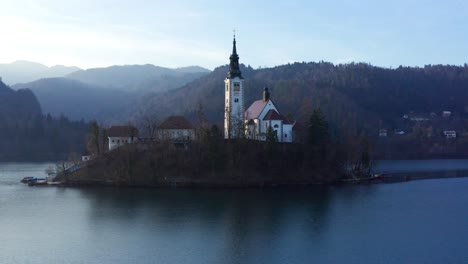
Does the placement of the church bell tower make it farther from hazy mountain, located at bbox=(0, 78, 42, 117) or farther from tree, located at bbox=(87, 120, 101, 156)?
hazy mountain, located at bbox=(0, 78, 42, 117)

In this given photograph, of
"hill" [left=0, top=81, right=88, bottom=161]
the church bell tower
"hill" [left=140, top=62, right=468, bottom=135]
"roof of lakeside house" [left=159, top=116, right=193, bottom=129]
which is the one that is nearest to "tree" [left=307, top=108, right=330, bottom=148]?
the church bell tower

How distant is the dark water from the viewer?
28719 millimetres

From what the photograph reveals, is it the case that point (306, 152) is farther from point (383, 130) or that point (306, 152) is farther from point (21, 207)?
point (383, 130)

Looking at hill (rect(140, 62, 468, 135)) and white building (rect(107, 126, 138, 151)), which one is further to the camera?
hill (rect(140, 62, 468, 135))

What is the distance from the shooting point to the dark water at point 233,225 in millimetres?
28719

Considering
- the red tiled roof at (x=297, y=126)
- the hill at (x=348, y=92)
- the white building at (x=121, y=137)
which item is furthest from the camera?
the hill at (x=348, y=92)

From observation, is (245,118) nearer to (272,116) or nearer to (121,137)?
(272,116)

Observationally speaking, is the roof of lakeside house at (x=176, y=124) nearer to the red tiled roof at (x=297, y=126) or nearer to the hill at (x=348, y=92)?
the red tiled roof at (x=297, y=126)

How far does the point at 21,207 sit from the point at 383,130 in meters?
100.0

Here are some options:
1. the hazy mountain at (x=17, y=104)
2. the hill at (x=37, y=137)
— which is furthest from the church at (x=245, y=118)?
the hazy mountain at (x=17, y=104)

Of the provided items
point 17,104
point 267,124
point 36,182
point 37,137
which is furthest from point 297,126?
point 17,104

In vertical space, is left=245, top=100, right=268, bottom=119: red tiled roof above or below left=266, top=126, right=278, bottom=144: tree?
above

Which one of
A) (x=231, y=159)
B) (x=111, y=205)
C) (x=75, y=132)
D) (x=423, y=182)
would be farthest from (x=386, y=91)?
(x=111, y=205)

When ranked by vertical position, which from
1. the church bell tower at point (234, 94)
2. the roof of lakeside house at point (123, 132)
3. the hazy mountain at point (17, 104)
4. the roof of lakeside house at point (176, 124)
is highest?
the hazy mountain at point (17, 104)
